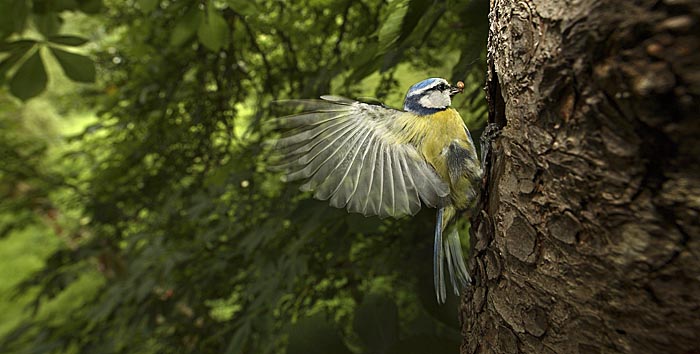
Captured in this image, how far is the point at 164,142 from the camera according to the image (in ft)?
4.04

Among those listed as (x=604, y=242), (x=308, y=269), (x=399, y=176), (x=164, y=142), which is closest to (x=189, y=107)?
(x=164, y=142)

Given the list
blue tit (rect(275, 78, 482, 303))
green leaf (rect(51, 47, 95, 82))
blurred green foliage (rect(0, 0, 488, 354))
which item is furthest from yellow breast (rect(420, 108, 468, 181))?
green leaf (rect(51, 47, 95, 82))

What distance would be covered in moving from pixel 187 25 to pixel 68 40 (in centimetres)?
31

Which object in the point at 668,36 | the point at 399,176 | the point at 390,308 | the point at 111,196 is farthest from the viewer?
the point at 111,196

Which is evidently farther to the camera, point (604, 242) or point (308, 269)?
point (308, 269)

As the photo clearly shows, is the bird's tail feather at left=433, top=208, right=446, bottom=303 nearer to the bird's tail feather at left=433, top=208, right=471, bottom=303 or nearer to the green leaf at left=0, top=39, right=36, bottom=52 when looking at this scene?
the bird's tail feather at left=433, top=208, right=471, bottom=303

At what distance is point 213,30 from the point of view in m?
0.90

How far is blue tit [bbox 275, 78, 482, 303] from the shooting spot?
1.79ft

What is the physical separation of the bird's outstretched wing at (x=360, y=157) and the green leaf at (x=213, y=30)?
0.44 metres

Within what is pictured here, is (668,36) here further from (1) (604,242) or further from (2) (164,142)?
(2) (164,142)

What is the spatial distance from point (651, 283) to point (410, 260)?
0.57m

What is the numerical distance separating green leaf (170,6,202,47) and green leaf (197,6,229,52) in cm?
2

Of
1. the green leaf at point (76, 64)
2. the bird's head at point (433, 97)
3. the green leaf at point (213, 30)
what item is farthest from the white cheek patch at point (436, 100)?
the green leaf at point (76, 64)

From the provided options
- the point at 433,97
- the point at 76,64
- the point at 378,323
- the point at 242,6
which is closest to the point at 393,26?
the point at 433,97
